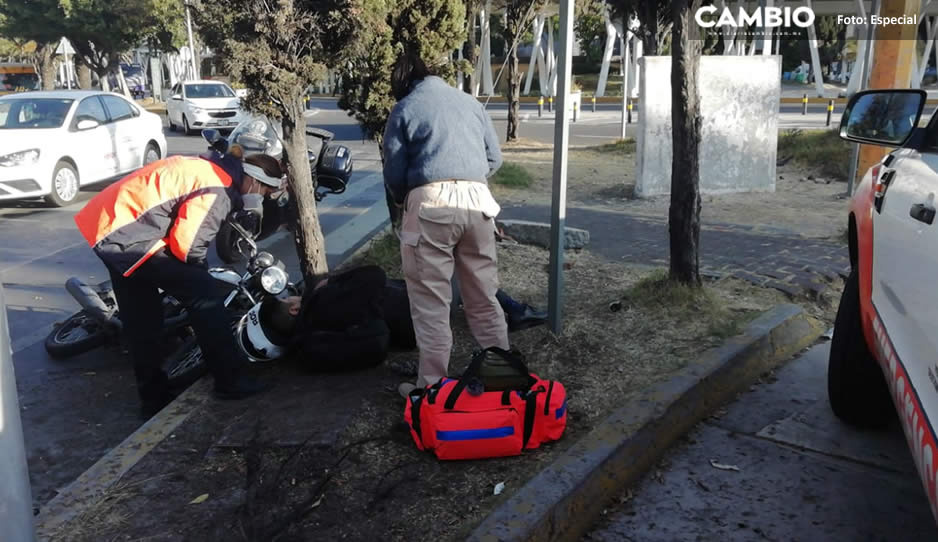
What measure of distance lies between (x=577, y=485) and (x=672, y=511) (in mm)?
455

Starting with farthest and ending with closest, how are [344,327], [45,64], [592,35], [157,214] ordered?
[592,35], [45,64], [344,327], [157,214]

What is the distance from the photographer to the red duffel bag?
335cm

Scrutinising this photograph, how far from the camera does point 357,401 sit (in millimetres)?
4059

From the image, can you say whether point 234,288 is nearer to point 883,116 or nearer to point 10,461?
point 10,461

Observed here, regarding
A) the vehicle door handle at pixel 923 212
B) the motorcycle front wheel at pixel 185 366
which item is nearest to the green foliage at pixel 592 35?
the motorcycle front wheel at pixel 185 366

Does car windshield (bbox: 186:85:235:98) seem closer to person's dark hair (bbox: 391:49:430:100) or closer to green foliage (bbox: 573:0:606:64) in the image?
green foliage (bbox: 573:0:606:64)

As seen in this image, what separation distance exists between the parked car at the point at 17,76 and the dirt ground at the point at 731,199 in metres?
54.8

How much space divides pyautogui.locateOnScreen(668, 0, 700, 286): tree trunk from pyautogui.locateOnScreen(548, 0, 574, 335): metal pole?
875mm

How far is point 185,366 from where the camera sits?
475 centimetres

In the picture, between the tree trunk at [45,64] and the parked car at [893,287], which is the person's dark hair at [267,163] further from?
the tree trunk at [45,64]

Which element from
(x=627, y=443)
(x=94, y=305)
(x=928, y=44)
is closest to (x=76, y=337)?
(x=94, y=305)

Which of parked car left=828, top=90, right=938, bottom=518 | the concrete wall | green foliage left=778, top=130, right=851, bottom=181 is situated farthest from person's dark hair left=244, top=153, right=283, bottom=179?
green foliage left=778, top=130, right=851, bottom=181

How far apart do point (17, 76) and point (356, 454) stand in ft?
210

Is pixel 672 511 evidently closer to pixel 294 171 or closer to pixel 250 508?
pixel 250 508
